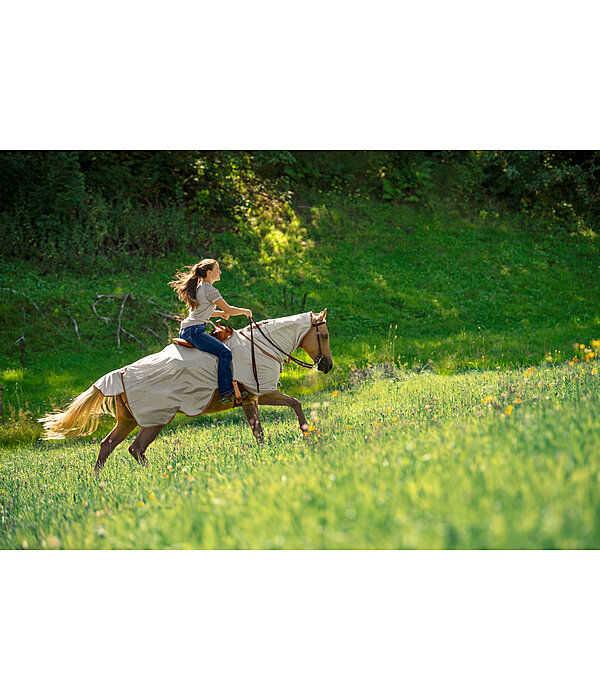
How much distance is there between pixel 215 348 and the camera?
7.48 m

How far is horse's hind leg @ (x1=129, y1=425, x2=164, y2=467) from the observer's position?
288 inches

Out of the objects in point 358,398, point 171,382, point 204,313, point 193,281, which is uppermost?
point 193,281

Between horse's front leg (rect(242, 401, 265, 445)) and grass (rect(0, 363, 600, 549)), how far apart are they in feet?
0.71

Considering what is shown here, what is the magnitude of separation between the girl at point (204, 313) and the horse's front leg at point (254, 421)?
346mm

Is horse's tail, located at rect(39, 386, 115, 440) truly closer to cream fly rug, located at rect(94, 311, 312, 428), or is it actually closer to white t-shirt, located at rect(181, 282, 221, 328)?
cream fly rug, located at rect(94, 311, 312, 428)

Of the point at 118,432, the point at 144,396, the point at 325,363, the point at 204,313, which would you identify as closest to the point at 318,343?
the point at 325,363

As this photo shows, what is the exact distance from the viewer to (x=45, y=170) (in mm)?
19922

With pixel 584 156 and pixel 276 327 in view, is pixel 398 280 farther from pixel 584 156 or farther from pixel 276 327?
pixel 276 327

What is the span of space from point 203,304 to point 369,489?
491 centimetres

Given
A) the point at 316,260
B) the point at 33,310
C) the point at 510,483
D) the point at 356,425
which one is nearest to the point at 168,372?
the point at 356,425

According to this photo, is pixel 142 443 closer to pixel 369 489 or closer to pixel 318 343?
pixel 318 343

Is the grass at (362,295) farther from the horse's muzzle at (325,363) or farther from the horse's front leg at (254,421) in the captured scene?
the horse's front leg at (254,421)

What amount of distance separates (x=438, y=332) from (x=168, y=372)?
472 inches

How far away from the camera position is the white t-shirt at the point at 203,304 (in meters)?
7.51
